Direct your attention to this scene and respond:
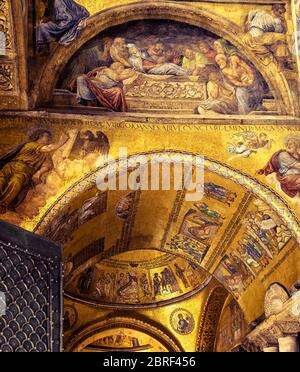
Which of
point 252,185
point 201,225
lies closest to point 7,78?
point 252,185

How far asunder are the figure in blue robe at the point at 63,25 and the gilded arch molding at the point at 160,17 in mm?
127

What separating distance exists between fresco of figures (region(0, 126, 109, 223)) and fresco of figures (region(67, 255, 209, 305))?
26.0ft

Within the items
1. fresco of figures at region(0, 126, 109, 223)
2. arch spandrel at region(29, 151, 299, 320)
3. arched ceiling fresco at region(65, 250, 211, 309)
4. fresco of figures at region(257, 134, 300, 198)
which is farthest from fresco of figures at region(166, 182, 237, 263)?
arched ceiling fresco at region(65, 250, 211, 309)

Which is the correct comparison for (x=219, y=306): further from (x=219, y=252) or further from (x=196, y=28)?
(x=196, y=28)

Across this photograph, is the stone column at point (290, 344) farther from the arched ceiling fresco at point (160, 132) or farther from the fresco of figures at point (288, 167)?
the fresco of figures at point (288, 167)

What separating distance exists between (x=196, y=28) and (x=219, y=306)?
30.3 ft

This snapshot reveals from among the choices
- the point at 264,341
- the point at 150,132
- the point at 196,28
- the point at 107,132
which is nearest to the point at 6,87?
the point at 107,132

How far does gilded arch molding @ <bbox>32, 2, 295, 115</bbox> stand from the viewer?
10.5 metres

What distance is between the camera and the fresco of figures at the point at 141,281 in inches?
719

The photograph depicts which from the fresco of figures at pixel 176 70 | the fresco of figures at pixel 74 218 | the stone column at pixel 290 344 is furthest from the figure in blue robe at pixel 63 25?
the stone column at pixel 290 344

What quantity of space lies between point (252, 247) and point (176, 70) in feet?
11.4

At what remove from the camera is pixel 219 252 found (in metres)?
13.1

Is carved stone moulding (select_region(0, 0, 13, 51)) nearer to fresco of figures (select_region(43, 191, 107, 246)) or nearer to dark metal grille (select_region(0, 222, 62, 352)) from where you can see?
fresco of figures (select_region(43, 191, 107, 246))

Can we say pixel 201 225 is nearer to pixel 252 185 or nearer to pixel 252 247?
pixel 252 247
